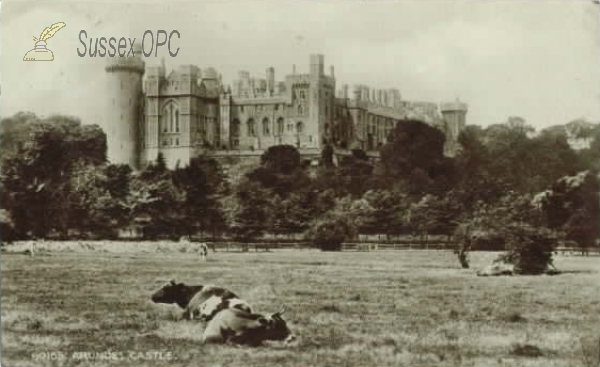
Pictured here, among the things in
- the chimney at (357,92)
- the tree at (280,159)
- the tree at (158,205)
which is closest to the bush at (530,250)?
the chimney at (357,92)

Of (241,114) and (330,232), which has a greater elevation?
(241,114)

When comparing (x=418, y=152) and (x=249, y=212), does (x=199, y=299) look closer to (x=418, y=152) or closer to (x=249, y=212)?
(x=249, y=212)

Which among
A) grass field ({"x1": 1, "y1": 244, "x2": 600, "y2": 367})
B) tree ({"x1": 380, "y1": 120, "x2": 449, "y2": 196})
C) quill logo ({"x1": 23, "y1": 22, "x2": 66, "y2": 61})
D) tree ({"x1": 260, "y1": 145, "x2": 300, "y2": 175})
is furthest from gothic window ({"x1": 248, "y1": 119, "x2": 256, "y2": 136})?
quill logo ({"x1": 23, "y1": 22, "x2": 66, "y2": 61})

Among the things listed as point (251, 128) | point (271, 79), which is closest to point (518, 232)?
point (271, 79)

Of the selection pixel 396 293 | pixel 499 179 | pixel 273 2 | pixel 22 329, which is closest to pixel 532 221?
pixel 499 179

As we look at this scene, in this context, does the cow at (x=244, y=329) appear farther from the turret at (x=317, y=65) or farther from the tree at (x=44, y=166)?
the tree at (x=44, y=166)
